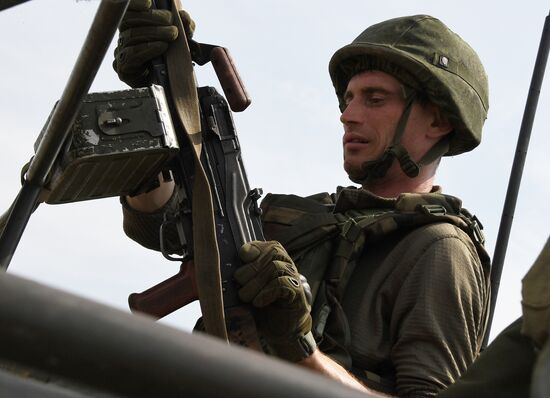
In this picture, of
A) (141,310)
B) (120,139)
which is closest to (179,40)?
(120,139)

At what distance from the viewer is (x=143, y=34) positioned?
16.1 ft

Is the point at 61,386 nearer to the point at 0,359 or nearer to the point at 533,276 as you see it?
the point at 0,359

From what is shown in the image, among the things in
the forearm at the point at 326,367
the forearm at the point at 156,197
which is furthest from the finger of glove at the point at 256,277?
the forearm at the point at 156,197

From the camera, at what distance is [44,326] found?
4.25 ft

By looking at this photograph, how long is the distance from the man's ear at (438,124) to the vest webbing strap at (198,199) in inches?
63.9

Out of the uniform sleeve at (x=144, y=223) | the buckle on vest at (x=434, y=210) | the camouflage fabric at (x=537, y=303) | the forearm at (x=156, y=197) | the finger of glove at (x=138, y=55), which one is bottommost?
the uniform sleeve at (x=144, y=223)

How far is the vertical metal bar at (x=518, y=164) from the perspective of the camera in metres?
6.39

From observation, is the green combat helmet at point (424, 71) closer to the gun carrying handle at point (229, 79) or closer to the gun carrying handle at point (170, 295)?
the gun carrying handle at point (229, 79)

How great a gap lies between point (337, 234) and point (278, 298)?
86 centimetres

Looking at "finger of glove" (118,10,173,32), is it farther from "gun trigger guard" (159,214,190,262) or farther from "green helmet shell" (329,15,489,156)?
"green helmet shell" (329,15,489,156)

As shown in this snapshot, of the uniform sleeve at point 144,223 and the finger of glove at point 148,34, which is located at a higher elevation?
the finger of glove at point 148,34

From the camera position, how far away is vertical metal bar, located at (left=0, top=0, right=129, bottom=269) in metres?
2.83

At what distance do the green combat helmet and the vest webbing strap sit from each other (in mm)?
1224

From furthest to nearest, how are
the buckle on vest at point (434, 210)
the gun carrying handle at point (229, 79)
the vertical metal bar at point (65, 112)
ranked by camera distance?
the buckle on vest at point (434, 210) → the gun carrying handle at point (229, 79) → the vertical metal bar at point (65, 112)
